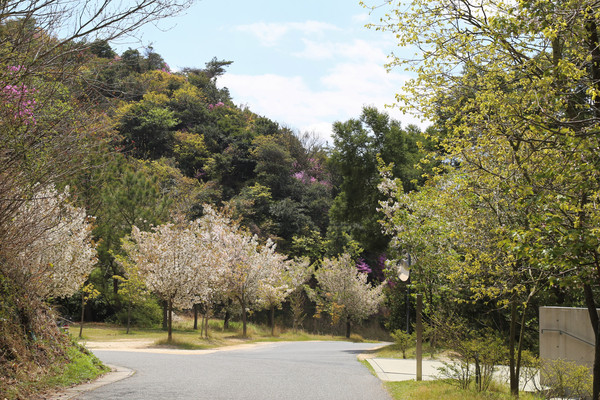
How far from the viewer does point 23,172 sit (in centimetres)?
759

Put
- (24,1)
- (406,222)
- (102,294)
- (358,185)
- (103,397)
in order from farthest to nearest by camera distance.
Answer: (102,294) < (358,185) < (406,222) < (103,397) < (24,1)

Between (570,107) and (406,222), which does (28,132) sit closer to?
(570,107)

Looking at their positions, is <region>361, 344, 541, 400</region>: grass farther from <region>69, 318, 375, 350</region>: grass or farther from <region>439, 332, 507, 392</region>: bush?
<region>69, 318, 375, 350</region>: grass

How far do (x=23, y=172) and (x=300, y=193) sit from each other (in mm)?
39119

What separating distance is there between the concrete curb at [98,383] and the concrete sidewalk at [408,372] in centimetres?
568

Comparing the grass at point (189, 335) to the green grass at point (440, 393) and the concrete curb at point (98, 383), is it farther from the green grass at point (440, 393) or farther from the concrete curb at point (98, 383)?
the green grass at point (440, 393)

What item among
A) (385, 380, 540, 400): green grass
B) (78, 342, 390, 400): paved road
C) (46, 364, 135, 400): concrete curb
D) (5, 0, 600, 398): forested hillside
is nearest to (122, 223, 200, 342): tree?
(5, 0, 600, 398): forested hillside

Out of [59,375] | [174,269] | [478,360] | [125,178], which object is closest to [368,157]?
[174,269]

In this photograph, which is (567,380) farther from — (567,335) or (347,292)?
(347,292)

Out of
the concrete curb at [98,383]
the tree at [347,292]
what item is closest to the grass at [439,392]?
the concrete curb at [98,383]

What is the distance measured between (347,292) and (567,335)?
86.0 ft

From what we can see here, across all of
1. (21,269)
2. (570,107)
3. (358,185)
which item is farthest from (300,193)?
(570,107)

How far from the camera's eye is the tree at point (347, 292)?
36.4 metres

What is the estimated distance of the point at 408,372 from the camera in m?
13.4
